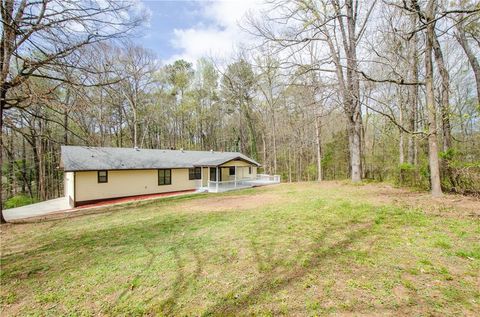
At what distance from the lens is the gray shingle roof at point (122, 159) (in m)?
13.3

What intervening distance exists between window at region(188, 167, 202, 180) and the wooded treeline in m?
7.83

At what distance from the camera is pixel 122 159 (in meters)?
15.5

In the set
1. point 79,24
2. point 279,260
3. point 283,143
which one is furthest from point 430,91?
point 283,143

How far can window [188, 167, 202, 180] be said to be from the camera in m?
18.8

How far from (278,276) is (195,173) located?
653 inches

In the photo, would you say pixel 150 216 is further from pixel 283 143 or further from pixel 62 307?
pixel 283 143

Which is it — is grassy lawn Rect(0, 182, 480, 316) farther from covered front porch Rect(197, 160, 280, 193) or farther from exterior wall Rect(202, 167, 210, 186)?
exterior wall Rect(202, 167, 210, 186)

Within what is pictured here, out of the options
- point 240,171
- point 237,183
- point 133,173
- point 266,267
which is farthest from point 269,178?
point 266,267

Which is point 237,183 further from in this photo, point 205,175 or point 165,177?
point 165,177

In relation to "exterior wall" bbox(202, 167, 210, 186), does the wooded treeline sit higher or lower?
higher

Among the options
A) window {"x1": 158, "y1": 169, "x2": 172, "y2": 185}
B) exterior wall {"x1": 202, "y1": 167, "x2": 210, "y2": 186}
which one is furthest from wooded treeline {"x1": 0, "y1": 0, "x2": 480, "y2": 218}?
exterior wall {"x1": 202, "y1": 167, "x2": 210, "y2": 186}

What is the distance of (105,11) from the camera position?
482 centimetres

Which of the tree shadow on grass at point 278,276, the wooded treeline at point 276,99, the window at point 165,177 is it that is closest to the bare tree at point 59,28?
the wooded treeline at point 276,99

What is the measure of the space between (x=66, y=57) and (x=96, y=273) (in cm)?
519
